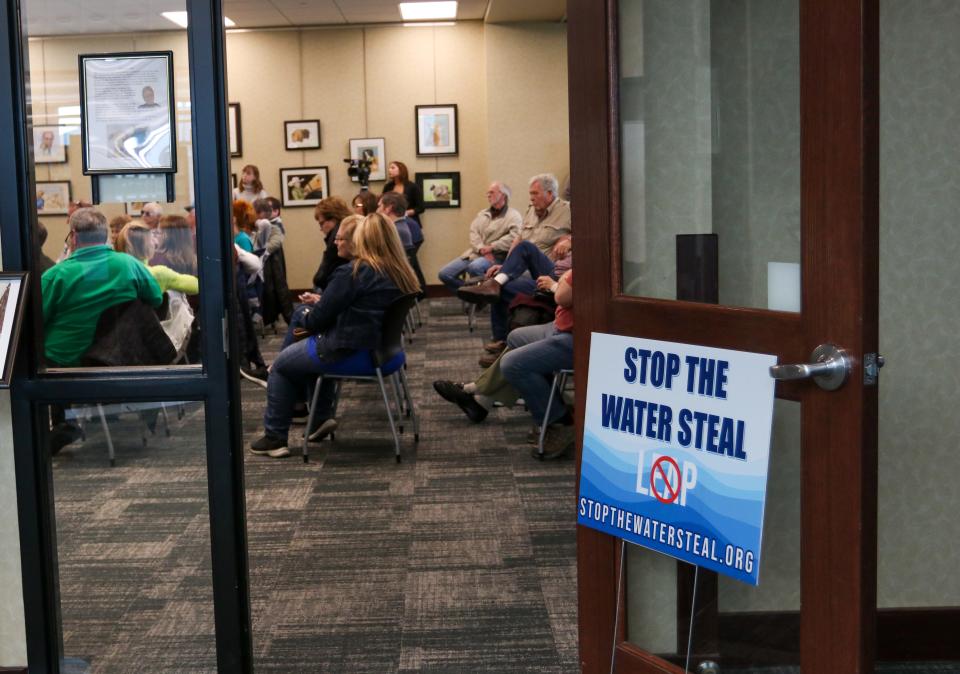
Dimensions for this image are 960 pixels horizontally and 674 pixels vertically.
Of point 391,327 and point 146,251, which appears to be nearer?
point 146,251

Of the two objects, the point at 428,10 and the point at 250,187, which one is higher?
the point at 428,10

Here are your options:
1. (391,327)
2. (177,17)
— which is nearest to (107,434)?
(177,17)

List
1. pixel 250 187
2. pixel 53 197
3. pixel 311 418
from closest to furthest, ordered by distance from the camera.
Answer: pixel 53 197
pixel 311 418
pixel 250 187

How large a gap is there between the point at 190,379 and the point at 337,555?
1595 millimetres

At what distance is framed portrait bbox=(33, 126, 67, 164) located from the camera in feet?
8.41

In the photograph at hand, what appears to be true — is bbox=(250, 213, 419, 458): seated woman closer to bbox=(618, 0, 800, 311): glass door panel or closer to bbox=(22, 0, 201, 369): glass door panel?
bbox=(22, 0, 201, 369): glass door panel

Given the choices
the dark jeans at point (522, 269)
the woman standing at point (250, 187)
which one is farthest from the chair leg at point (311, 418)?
the woman standing at point (250, 187)

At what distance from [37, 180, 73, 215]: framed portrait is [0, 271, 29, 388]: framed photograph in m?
0.17

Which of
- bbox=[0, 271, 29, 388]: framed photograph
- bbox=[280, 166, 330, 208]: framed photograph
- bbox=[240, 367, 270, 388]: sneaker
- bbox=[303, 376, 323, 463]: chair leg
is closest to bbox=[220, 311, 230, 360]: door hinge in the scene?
bbox=[0, 271, 29, 388]: framed photograph

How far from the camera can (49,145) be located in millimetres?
2568

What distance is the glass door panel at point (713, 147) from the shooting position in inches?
78.0

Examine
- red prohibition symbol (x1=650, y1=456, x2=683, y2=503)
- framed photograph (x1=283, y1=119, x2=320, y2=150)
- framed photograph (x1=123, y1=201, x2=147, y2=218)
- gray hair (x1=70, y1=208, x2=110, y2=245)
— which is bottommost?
red prohibition symbol (x1=650, y1=456, x2=683, y2=503)

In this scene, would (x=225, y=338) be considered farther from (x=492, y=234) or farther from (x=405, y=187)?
(x=405, y=187)

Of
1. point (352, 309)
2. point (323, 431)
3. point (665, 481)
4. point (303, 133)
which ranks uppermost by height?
point (303, 133)
